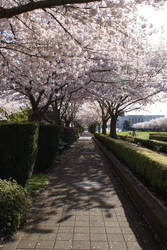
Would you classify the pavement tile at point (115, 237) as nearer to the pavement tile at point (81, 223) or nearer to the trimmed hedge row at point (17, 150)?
the pavement tile at point (81, 223)

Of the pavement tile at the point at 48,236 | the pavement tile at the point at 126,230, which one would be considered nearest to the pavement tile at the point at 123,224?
the pavement tile at the point at 126,230

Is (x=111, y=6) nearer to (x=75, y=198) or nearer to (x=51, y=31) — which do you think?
(x=51, y=31)

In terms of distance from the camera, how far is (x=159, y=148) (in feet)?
59.4

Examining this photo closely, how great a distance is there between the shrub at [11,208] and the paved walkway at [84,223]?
0.21 metres

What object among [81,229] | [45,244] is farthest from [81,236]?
[45,244]

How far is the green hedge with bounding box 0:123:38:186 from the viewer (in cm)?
523

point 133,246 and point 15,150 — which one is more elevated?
point 15,150

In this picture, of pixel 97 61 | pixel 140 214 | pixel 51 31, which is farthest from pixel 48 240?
pixel 97 61

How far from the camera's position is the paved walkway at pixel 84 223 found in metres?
3.50

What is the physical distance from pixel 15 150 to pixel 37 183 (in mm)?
2439

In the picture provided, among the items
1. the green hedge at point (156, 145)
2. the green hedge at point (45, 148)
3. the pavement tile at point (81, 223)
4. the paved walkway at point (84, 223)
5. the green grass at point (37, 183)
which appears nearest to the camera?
the paved walkway at point (84, 223)

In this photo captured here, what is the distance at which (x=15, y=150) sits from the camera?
530cm

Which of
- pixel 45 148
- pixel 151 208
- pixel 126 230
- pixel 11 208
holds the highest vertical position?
pixel 45 148

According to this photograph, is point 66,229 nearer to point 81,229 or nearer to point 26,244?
point 81,229
